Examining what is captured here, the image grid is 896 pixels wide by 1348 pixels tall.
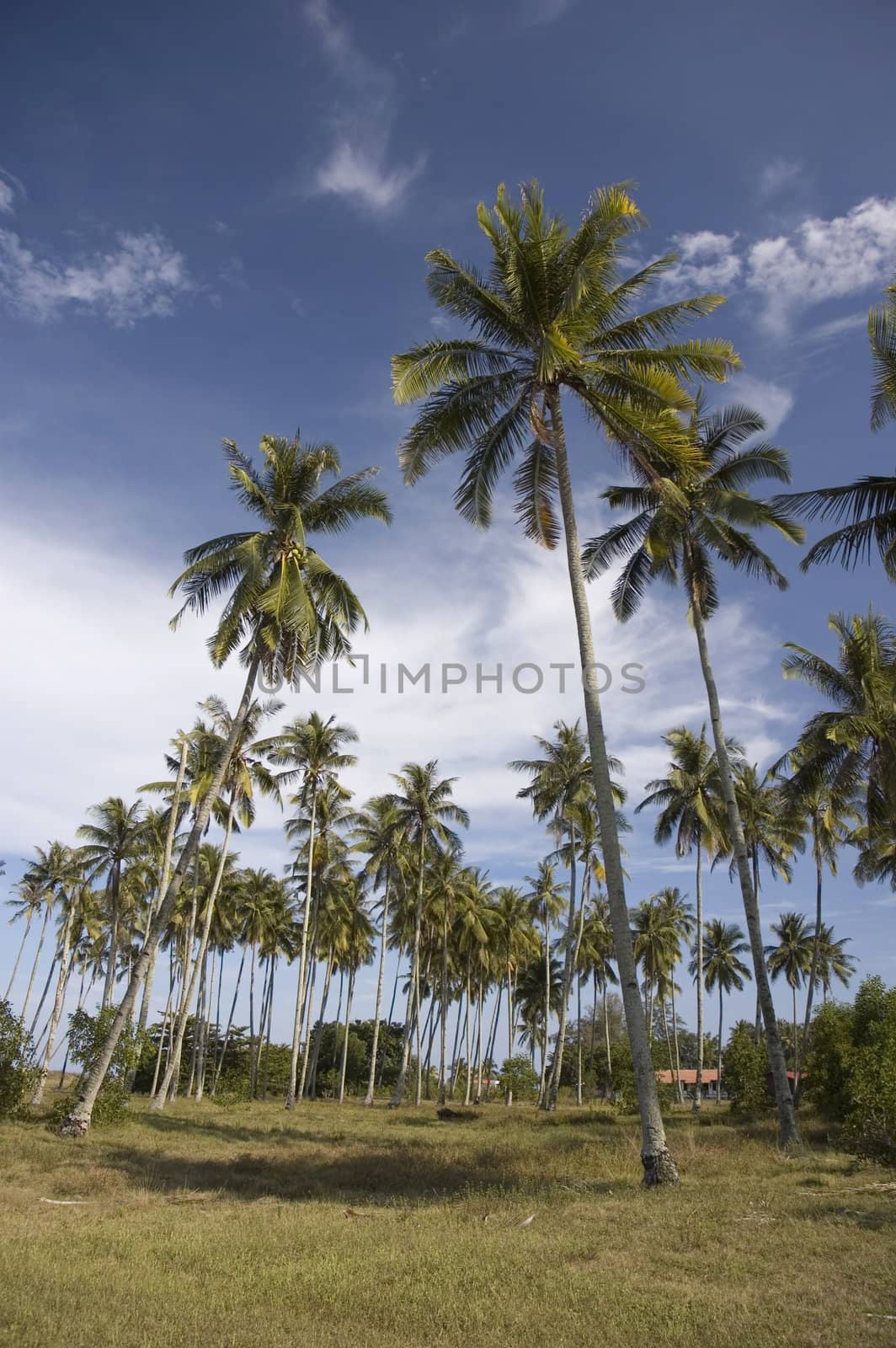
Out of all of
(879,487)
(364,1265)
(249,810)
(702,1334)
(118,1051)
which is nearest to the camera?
(702,1334)

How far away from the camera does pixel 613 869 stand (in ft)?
46.1

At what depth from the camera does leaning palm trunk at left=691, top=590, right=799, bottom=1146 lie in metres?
19.0

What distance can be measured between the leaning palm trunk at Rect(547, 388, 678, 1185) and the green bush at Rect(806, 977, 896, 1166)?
4.44 meters

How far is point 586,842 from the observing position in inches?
1492

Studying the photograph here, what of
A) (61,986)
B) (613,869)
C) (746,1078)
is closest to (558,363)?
(613,869)

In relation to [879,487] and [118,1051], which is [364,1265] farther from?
[118,1051]

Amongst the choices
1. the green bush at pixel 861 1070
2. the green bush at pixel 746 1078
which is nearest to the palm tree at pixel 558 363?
the green bush at pixel 861 1070

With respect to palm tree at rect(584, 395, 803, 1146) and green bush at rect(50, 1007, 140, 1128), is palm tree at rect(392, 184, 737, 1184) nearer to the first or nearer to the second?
palm tree at rect(584, 395, 803, 1146)

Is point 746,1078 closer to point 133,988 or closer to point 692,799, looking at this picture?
point 692,799

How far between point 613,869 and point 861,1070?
11.6 metres

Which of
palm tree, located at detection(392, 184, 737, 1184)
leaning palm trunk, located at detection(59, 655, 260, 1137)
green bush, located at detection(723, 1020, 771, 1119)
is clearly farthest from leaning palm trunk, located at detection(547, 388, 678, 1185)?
green bush, located at detection(723, 1020, 771, 1119)

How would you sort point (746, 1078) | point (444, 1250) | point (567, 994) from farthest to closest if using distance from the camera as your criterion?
point (567, 994)
point (746, 1078)
point (444, 1250)

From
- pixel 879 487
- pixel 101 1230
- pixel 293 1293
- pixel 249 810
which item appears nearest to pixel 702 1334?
pixel 293 1293

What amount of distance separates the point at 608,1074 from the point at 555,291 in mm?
57619
